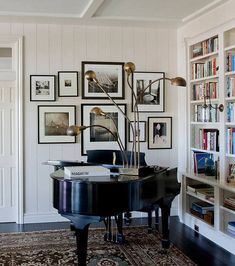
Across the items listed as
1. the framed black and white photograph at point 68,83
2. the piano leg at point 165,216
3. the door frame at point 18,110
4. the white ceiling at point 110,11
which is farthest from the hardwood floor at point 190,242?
the white ceiling at point 110,11

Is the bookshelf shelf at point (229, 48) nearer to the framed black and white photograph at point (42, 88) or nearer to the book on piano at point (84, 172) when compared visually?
the book on piano at point (84, 172)

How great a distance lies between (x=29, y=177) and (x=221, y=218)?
2.62 m

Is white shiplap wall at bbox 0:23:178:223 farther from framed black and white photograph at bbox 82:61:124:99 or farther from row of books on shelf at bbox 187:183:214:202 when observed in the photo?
row of books on shelf at bbox 187:183:214:202

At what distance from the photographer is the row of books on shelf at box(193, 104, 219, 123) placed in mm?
4820

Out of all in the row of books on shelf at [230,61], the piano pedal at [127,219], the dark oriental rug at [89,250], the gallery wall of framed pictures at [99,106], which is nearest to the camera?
the dark oriental rug at [89,250]

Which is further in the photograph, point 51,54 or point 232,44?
point 51,54

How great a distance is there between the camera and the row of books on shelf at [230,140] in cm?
436

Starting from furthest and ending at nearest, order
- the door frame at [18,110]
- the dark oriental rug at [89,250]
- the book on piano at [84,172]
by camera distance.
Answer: the door frame at [18,110]
the dark oriental rug at [89,250]
the book on piano at [84,172]

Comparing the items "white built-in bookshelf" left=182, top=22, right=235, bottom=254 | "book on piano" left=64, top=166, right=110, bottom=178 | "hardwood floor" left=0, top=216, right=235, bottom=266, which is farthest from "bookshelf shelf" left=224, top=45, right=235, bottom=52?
"hardwood floor" left=0, top=216, right=235, bottom=266

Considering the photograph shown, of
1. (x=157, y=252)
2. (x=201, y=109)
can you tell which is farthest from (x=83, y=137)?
(x=157, y=252)

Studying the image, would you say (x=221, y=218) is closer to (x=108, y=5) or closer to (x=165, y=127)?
(x=165, y=127)

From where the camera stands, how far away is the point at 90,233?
4.98 meters

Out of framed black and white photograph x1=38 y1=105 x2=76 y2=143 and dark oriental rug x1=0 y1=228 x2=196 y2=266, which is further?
framed black and white photograph x1=38 y1=105 x2=76 y2=143

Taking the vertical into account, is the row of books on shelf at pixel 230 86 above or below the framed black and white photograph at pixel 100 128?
above
